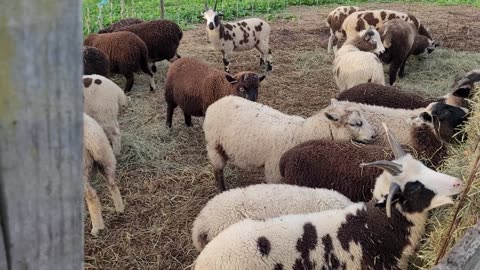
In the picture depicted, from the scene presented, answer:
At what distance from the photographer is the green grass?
53.1ft

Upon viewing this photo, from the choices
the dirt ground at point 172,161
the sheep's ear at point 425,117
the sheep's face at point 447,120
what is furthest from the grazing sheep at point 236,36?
the sheep's face at point 447,120

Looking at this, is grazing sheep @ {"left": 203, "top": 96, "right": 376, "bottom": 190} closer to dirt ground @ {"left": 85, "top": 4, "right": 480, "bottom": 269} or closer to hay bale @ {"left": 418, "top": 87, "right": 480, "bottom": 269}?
dirt ground @ {"left": 85, "top": 4, "right": 480, "bottom": 269}

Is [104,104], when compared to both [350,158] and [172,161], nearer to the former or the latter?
[172,161]

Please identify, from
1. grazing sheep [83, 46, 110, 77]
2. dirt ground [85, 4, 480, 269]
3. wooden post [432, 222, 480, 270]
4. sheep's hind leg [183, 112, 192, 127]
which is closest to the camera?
wooden post [432, 222, 480, 270]

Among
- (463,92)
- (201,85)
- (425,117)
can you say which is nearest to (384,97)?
(463,92)

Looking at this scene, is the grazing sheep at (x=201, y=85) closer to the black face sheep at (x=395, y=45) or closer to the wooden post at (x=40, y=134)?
the black face sheep at (x=395, y=45)

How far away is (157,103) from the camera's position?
927cm

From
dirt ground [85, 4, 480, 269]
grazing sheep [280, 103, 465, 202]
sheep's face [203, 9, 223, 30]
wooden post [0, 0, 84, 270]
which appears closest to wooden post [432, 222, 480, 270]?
wooden post [0, 0, 84, 270]

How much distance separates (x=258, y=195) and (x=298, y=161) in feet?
2.79

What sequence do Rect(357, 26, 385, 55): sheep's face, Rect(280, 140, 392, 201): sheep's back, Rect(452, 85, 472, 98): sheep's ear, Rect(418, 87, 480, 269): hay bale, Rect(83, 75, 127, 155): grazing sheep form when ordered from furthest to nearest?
1. Rect(357, 26, 385, 55): sheep's face
2. Rect(83, 75, 127, 155): grazing sheep
3. Rect(452, 85, 472, 98): sheep's ear
4. Rect(280, 140, 392, 201): sheep's back
5. Rect(418, 87, 480, 269): hay bale

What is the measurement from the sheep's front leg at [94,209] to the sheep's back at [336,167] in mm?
2100

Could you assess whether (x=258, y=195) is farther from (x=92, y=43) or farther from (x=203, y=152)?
(x=92, y=43)

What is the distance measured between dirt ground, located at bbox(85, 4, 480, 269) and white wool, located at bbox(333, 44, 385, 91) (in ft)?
2.38

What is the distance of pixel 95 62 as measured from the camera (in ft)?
28.5
